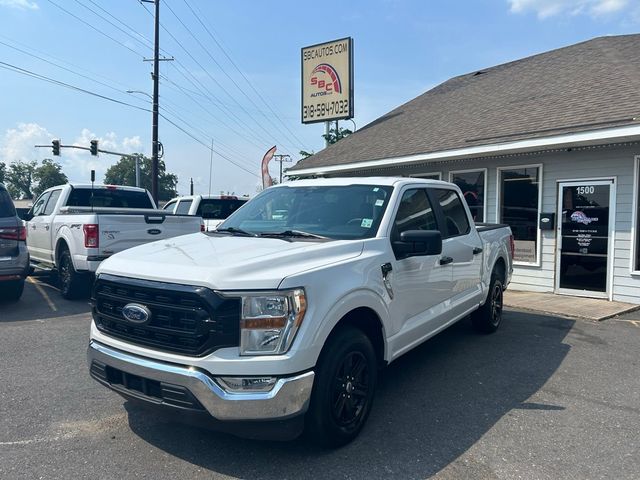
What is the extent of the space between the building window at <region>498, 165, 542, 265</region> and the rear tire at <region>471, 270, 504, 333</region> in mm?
4078

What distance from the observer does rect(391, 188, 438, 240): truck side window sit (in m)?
4.27

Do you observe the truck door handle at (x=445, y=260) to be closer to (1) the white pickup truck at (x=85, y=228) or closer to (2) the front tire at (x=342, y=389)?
(2) the front tire at (x=342, y=389)

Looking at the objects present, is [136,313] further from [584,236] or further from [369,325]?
[584,236]

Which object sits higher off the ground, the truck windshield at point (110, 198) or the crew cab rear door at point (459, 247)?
the truck windshield at point (110, 198)

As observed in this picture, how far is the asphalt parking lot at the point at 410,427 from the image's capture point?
3193mm

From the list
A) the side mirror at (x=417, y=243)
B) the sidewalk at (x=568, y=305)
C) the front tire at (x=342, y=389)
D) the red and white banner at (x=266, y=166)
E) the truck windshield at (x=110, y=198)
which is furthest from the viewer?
the red and white banner at (x=266, y=166)

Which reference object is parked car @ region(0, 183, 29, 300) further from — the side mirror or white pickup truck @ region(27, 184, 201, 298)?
the side mirror

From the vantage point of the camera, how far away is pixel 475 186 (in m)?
11.3

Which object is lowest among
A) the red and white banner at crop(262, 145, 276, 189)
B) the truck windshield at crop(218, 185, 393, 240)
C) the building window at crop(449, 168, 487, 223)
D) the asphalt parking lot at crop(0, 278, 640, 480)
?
the asphalt parking lot at crop(0, 278, 640, 480)

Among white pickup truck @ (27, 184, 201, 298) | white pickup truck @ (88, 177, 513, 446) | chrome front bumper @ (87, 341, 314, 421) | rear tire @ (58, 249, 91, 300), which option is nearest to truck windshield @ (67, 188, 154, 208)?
white pickup truck @ (27, 184, 201, 298)

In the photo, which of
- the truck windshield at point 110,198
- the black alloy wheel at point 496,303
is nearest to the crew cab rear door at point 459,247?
the black alloy wheel at point 496,303

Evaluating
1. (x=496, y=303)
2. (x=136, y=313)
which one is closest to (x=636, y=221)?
(x=496, y=303)

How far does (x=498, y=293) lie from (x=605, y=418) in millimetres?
2774

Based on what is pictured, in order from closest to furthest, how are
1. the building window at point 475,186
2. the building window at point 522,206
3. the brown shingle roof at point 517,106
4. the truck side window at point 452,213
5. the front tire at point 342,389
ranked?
1. the front tire at point 342,389
2. the truck side window at point 452,213
3. the brown shingle roof at point 517,106
4. the building window at point 522,206
5. the building window at point 475,186
